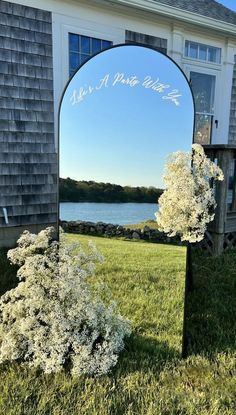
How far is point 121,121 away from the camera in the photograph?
2404 millimetres

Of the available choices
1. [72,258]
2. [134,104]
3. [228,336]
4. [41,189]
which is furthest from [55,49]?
[228,336]

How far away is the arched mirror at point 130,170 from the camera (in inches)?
92.6

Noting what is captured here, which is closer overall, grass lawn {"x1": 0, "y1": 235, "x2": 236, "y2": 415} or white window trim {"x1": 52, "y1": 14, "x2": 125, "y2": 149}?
grass lawn {"x1": 0, "y1": 235, "x2": 236, "y2": 415}

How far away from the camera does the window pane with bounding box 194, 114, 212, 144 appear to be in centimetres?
680

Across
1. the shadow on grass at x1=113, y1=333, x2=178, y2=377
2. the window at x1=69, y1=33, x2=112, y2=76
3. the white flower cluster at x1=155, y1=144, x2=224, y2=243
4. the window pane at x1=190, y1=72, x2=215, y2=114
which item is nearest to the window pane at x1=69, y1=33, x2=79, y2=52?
the window at x1=69, y1=33, x2=112, y2=76

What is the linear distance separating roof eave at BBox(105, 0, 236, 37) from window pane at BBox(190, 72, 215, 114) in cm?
80

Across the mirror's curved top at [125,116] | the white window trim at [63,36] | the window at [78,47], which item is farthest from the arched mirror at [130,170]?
the window at [78,47]

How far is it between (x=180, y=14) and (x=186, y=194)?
4.58m

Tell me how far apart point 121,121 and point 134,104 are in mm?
137

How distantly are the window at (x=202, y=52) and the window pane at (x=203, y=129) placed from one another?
40.0 inches

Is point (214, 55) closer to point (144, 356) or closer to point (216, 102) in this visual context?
point (216, 102)

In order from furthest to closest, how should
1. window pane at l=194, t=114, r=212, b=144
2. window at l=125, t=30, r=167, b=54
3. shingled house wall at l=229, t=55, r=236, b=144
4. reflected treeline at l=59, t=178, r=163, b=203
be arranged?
1. shingled house wall at l=229, t=55, r=236, b=144
2. window pane at l=194, t=114, r=212, b=144
3. window at l=125, t=30, r=167, b=54
4. reflected treeline at l=59, t=178, r=163, b=203

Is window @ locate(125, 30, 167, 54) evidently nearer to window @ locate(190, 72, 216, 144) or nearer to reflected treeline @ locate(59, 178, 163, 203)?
window @ locate(190, 72, 216, 144)

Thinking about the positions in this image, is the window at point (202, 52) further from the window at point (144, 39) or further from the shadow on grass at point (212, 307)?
the shadow on grass at point (212, 307)
